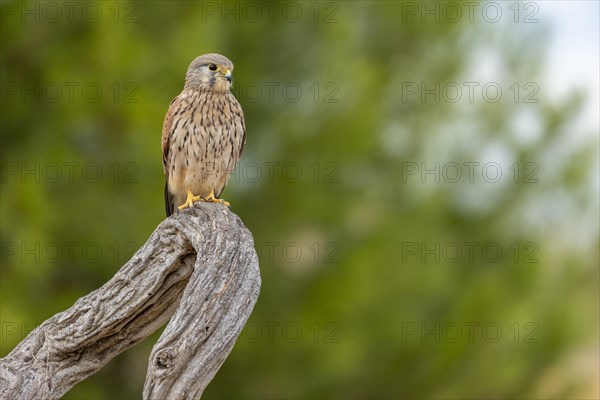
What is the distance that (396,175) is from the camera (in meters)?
8.34

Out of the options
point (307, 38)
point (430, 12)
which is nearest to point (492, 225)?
point (430, 12)

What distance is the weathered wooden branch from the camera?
291 centimetres

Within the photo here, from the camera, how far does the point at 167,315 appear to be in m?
3.34

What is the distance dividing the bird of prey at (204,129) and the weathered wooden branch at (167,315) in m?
0.80

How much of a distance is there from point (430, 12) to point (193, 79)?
5.21 metres

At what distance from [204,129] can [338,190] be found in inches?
136

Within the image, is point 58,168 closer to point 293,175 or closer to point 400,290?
point 293,175

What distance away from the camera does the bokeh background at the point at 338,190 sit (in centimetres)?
643

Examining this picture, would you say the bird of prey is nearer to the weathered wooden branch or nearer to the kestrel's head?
Result: the kestrel's head

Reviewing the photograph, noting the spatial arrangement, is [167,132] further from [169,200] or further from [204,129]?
[169,200]
